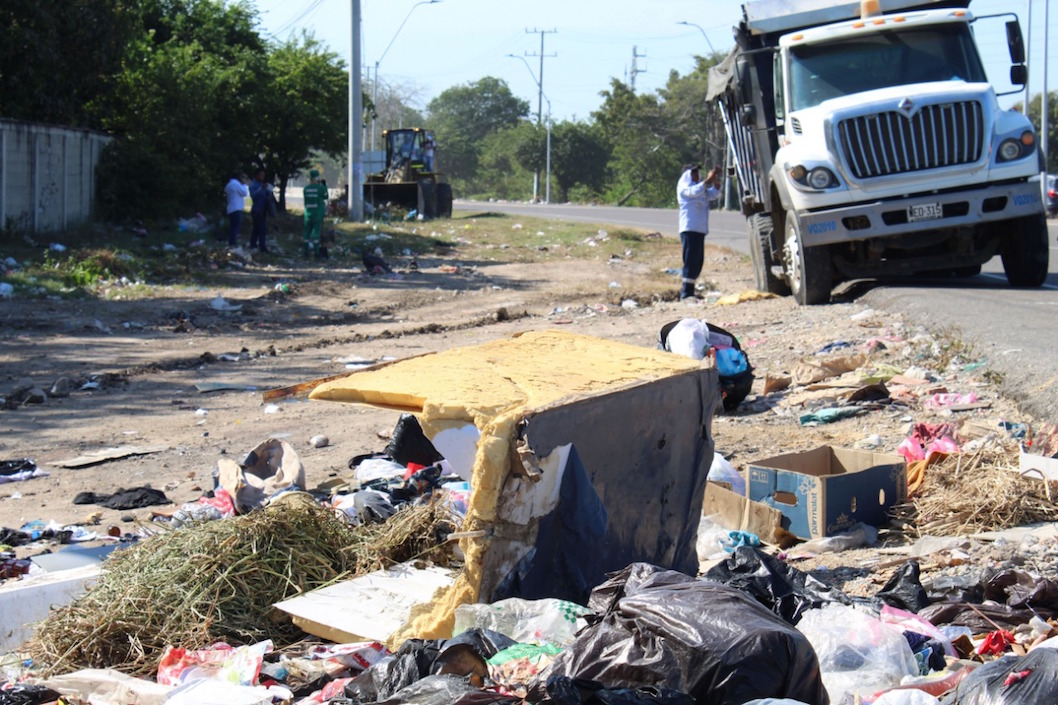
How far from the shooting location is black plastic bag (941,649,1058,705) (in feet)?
8.22

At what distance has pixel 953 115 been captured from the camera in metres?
10.6

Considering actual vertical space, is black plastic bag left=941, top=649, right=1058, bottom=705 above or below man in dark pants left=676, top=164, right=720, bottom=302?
below

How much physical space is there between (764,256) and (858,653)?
10.6 m

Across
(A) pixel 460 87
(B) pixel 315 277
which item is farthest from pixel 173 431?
(A) pixel 460 87

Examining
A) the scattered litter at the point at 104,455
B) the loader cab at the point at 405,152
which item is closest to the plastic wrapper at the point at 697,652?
the scattered litter at the point at 104,455

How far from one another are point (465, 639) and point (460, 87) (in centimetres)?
11408

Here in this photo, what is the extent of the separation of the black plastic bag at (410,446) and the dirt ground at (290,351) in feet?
1.66

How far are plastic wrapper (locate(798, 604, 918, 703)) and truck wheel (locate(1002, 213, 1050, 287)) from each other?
8.96 metres

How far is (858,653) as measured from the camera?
3.20 meters

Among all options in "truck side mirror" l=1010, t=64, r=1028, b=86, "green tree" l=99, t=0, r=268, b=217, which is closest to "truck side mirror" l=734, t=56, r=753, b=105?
"truck side mirror" l=1010, t=64, r=1028, b=86

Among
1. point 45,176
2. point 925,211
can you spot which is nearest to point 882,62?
point 925,211

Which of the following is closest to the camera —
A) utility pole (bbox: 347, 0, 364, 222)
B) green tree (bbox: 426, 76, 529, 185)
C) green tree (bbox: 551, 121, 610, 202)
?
utility pole (bbox: 347, 0, 364, 222)

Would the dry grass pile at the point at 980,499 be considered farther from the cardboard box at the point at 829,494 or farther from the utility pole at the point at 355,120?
the utility pole at the point at 355,120

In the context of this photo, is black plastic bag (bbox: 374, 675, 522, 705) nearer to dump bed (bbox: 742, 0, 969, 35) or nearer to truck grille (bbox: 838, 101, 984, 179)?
truck grille (bbox: 838, 101, 984, 179)
